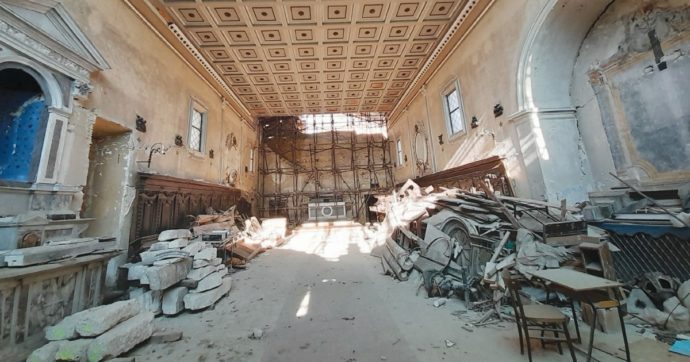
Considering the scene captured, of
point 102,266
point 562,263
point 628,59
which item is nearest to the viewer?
point 562,263

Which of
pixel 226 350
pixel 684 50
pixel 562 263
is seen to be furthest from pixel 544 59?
pixel 226 350

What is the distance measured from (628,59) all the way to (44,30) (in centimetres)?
914

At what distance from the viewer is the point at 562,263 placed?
3275 mm

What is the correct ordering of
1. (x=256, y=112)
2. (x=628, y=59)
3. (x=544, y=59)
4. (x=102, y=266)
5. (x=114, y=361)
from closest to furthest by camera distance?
(x=114, y=361), (x=102, y=266), (x=628, y=59), (x=544, y=59), (x=256, y=112)

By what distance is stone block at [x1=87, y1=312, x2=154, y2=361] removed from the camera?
2.31 m

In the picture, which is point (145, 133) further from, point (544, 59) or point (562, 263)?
point (544, 59)

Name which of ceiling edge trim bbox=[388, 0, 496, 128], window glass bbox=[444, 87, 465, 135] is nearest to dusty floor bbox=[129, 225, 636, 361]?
window glass bbox=[444, 87, 465, 135]

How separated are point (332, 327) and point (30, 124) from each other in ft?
17.5

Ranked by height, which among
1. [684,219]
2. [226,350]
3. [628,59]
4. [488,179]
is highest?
[628,59]

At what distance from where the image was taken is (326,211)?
14.6m

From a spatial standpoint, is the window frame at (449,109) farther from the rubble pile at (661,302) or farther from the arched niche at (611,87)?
the rubble pile at (661,302)

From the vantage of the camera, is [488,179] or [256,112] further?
[256,112]

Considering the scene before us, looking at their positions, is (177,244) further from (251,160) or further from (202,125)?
(251,160)

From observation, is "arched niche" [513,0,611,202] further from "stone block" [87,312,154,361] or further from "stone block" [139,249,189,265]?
"stone block" [139,249,189,265]
